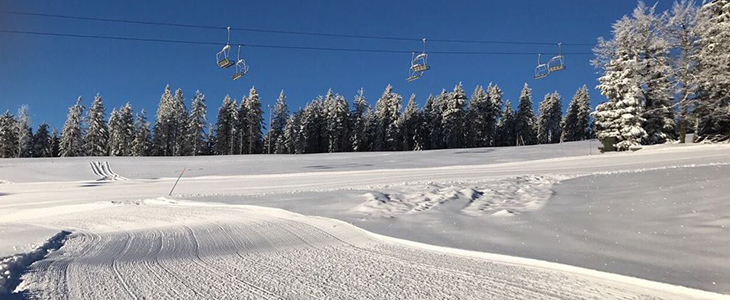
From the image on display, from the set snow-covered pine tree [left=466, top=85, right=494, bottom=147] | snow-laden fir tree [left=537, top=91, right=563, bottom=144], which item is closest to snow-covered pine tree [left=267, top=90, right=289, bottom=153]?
snow-covered pine tree [left=466, top=85, right=494, bottom=147]

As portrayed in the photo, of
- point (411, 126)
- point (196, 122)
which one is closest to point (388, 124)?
point (411, 126)

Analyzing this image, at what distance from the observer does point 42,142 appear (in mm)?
71688

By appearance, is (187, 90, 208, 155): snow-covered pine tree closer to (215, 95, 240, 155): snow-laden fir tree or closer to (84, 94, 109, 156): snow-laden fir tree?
(215, 95, 240, 155): snow-laden fir tree

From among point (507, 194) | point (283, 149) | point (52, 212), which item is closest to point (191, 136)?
point (283, 149)

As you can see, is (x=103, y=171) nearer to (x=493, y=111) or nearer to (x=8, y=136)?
(x=8, y=136)

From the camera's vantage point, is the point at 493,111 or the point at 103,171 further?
the point at 493,111

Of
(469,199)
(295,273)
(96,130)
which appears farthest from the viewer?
(96,130)

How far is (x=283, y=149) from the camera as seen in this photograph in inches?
2899

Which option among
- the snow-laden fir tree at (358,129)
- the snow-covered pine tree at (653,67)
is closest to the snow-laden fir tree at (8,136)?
the snow-laden fir tree at (358,129)

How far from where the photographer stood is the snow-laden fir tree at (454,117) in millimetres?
65875

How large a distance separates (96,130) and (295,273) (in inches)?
2667

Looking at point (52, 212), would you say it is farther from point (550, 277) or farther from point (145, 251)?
point (550, 277)

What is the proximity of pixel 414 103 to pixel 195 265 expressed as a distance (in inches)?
2719

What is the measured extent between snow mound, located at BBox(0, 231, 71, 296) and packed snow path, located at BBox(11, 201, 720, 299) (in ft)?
0.42
